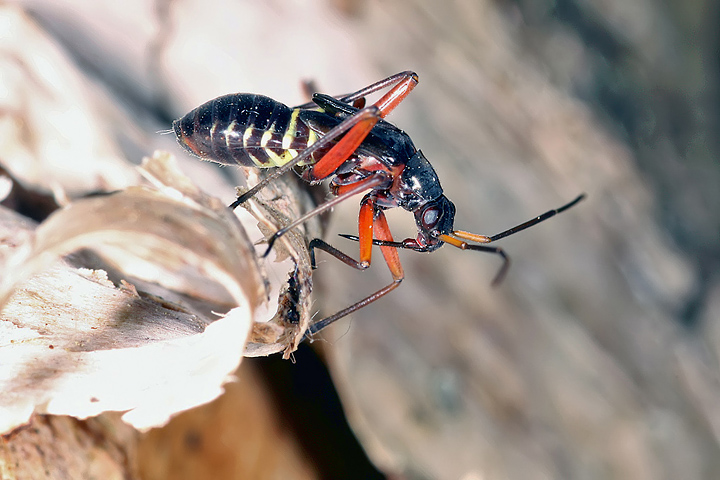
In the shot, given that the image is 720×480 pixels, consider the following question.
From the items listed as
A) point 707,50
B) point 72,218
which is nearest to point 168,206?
point 72,218

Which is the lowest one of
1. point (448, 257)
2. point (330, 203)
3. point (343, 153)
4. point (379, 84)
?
point (448, 257)

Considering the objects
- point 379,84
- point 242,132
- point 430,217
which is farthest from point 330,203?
point 379,84

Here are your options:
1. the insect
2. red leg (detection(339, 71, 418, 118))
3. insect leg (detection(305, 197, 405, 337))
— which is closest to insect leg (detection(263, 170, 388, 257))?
the insect

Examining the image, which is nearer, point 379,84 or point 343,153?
point 343,153

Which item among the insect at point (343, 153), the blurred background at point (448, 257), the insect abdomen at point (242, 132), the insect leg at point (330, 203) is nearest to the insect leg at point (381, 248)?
the insect at point (343, 153)

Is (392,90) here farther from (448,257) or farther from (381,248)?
(448,257)

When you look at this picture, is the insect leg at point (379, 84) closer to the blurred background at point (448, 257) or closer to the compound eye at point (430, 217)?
the blurred background at point (448, 257)

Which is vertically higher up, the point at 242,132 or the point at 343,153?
the point at 343,153

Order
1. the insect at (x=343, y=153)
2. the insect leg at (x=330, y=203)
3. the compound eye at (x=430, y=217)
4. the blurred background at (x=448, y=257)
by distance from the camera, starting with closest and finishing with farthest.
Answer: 1. the insect leg at (x=330, y=203)
2. the insect at (x=343, y=153)
3. the blurred background at (x=448, y=257)
4. the compound eye at (x=430, y=217)
